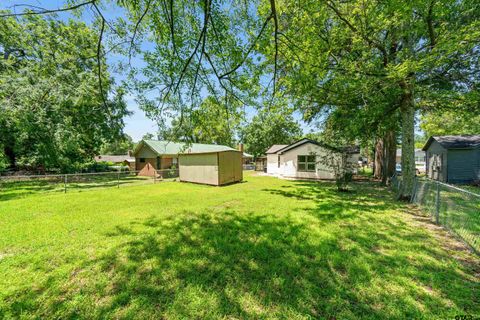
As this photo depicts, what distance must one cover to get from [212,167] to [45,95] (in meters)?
11.4

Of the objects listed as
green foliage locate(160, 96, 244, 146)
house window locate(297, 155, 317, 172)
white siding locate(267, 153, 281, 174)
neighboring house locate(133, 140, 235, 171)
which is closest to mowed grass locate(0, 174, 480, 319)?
green foliage locate(160, 96, 244, 146)

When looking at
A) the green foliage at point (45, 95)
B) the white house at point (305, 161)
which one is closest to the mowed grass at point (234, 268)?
the green foliage at point (45, 95)

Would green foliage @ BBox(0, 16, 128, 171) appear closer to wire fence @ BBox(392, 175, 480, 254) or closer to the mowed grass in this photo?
the mowed grass

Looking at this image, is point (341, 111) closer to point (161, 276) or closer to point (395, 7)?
point (395, 7)

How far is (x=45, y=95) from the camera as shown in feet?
40.1

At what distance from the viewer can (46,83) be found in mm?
12398

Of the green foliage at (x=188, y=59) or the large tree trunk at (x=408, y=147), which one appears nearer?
the green foliage at (x=188, y=59)

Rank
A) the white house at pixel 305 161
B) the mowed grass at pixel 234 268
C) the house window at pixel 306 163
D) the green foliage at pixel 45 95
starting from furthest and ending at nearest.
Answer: the house window at pixel 306 163
the white house at pixel 305 161
the green foliage at pixel 45 95
the mowed grass at pixel 234 268

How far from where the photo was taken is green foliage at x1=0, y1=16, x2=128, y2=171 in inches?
366

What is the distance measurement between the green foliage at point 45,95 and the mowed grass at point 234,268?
6.82m

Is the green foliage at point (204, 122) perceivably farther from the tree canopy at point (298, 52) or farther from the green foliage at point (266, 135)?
the green foliage at point (266, 135)

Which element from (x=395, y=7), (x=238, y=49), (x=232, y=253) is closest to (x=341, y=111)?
(x=395, y=7)

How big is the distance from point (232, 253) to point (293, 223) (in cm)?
231

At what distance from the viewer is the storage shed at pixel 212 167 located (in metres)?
12.9
